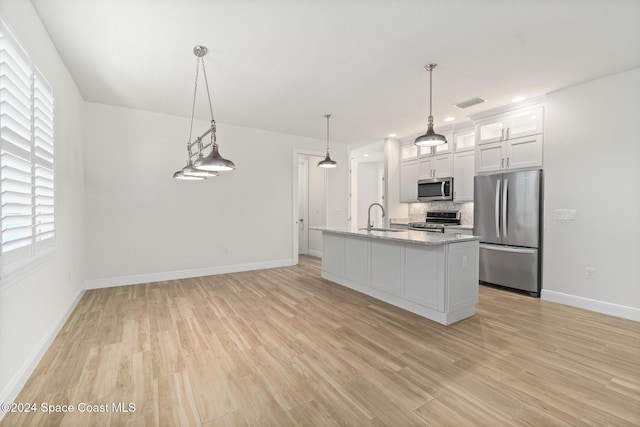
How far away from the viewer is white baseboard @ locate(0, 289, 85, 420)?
1.78m

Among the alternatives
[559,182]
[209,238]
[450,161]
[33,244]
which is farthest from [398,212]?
[33,244]

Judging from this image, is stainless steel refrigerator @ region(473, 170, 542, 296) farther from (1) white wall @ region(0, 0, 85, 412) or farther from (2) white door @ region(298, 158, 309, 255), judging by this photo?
(1) white wall @ region(0, 0, 85, 412)

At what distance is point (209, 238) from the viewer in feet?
16.9

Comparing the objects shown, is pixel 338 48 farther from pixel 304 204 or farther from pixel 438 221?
pixel 304 204

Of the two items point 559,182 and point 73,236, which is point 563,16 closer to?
point 559,182

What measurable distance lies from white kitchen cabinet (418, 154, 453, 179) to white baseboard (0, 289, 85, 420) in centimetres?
610

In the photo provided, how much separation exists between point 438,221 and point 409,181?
111cm

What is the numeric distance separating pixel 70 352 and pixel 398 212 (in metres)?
5.90

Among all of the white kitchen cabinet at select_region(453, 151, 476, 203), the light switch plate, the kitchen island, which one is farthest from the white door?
the light switch plate

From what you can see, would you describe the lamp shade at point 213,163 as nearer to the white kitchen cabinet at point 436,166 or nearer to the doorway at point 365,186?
the white kitchen cabinet at point 436,166

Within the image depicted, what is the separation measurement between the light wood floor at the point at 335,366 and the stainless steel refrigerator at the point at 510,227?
2.07 feet

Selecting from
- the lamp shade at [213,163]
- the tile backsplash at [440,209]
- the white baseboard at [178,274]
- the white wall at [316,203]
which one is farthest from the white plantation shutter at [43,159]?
the tile backsplash at [440,209]

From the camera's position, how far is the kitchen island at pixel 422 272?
9.75 feet

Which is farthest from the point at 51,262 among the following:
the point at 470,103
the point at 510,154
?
the point at 510,154
